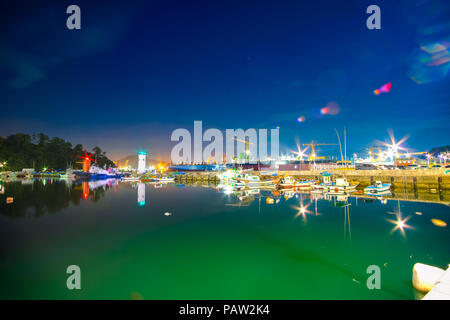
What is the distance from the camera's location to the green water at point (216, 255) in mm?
6562

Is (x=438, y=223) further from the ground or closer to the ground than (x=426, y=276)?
closer to the ground

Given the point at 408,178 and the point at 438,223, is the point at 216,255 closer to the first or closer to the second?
the point at 438,223

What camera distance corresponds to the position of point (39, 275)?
7.55 meters

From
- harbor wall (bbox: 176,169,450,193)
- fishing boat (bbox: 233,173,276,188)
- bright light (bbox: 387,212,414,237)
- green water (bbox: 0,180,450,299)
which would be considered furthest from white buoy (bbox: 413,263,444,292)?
fishing boat (bbox: 233,173,276,188)

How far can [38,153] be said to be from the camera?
110375mm

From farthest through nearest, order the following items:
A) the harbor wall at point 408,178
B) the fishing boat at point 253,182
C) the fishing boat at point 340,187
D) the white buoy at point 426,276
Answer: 1. the fishing boat at point 253,182
2. the fishing boat at point 340,187
3. the harbor wall at point 408,178
4. the white buoy at point 426,276

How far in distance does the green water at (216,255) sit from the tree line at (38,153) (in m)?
103

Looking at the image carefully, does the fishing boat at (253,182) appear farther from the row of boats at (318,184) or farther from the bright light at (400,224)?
the bright light at (400,224)

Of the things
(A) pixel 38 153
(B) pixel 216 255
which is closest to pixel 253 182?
(B) pixel 216 255

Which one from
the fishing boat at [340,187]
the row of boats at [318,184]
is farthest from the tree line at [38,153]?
the fishing boat at [340,187]

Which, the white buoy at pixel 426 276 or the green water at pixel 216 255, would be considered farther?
the green water at pixel 216 255

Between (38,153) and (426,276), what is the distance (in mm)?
146983
